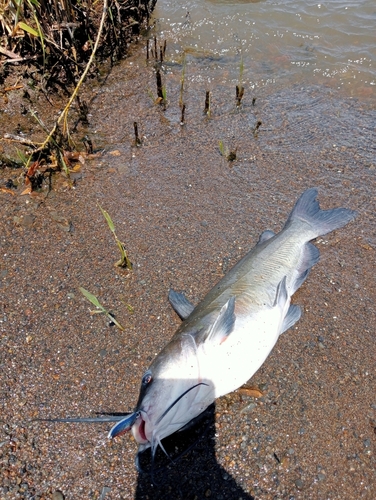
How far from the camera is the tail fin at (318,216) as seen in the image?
12.1 feet

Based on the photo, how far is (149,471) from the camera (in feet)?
8.31

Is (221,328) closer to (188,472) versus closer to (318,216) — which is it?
(188,472)

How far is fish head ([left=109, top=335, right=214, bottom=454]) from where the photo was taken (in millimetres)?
2275

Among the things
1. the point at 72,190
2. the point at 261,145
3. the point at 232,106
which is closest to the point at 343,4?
the point at 232,106

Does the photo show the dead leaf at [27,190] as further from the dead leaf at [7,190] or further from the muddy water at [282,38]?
the muddy water at [282,38]

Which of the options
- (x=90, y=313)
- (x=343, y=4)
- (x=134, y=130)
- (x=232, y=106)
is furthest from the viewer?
(x=343, y=4)

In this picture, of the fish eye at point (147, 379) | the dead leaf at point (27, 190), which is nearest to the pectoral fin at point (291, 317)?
the fish eye at point (147, 379)

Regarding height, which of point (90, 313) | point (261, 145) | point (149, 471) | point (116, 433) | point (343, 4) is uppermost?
point (343, 4)

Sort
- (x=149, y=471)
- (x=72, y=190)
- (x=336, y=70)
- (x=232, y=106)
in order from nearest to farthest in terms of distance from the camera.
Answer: (x=149, y=471), (x=72, y=190), (x=232, y=106), (x=336, y=70)

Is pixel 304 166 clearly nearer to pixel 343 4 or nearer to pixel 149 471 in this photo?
pixel 149 471

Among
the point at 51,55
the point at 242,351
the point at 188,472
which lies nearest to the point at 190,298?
the point at 242,351

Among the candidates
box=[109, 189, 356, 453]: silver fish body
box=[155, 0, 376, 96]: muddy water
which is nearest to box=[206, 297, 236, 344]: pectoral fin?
box=[109, 189, 356, 453]: silver fish body

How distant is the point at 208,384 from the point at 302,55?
21.4 feet

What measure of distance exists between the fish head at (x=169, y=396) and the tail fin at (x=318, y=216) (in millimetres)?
1721
